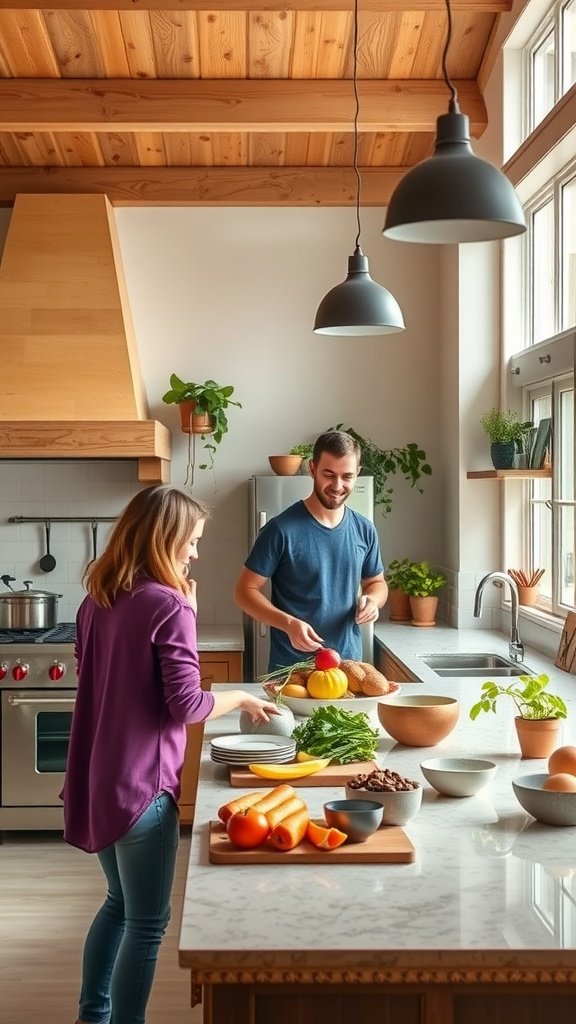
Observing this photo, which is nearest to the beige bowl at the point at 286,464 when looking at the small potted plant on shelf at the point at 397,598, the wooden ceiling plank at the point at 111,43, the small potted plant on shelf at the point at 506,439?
the small potted plant on shelf at the point at 397,598

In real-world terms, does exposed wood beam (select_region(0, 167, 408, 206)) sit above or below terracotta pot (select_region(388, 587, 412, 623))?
above

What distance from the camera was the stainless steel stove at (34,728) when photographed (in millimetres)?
5125

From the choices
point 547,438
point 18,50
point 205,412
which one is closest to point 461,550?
point 547,438

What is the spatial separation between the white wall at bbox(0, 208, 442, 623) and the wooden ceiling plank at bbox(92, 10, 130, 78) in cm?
106

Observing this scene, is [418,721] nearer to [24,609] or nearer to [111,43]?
[24,609]

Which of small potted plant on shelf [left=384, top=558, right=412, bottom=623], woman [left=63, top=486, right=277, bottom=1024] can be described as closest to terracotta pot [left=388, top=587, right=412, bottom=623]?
small potted plant on shelf [left=384, top=558, right=412, bottom=623]

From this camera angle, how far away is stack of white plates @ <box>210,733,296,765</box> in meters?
2.43

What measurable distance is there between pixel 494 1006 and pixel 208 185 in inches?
194

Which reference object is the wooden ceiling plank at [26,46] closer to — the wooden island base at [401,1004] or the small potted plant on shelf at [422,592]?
the small potted plant on shelf at [422,592]

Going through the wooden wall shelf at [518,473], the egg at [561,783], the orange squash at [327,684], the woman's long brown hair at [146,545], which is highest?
the wooden wall shelf at [518,473]

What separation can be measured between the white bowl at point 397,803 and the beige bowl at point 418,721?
0.57 m

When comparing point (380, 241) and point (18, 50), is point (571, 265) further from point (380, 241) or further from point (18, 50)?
point (18, 50)

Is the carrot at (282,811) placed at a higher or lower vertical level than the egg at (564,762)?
lower

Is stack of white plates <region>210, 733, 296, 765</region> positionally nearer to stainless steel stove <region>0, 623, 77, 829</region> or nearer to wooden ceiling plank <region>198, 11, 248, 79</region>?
stainless steel stove <region>0, 623, 77, 829</region>
